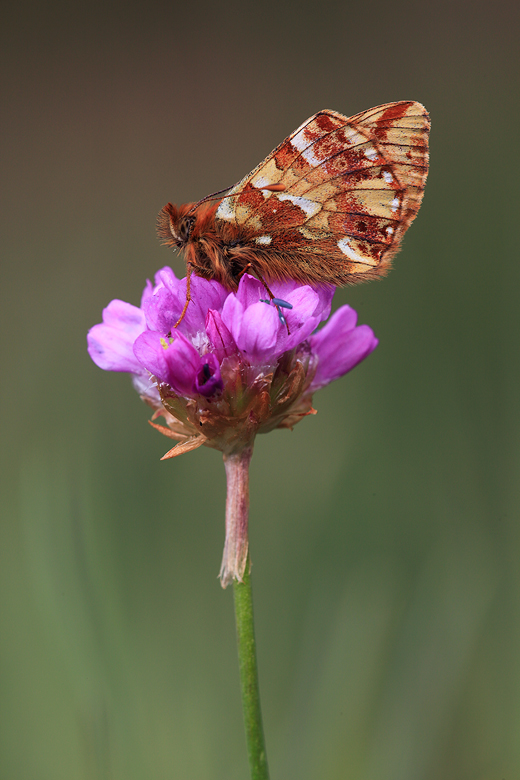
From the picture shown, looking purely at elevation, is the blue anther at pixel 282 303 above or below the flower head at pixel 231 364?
above

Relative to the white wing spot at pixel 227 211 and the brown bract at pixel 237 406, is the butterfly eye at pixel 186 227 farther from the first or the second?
the brown bract at pixel 237 406

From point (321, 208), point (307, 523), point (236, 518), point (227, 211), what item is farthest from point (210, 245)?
point (307, 523)

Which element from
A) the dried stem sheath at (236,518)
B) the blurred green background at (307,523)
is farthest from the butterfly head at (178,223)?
the blurred green background at (307,523)

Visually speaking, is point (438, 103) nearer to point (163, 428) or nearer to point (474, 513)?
point (474, 513)

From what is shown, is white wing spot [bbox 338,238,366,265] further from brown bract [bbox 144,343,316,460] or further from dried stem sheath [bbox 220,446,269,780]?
dried stem sheath [bbox 220,446,269,780]

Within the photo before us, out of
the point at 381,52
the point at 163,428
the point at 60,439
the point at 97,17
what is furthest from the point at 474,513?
the point at 97,17

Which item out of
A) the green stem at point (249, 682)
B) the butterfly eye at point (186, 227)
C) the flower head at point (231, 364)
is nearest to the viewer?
the green stem at point (249, 682)

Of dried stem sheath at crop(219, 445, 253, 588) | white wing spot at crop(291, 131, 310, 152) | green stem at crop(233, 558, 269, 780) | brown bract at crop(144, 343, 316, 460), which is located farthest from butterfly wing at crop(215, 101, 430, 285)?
green stem at crop(233, 558, 269, 780)

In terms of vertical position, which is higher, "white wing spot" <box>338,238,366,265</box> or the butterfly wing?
the butterfly wing
